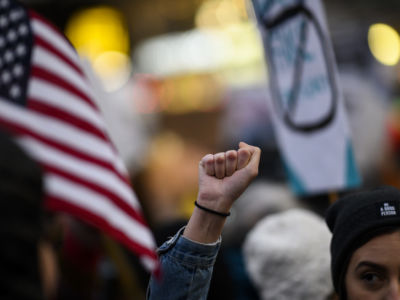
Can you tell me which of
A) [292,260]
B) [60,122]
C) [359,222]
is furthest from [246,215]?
[359,222]

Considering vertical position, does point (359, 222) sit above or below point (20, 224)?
below

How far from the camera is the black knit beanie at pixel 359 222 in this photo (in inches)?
79.3

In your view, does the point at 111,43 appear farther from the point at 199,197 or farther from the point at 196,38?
the point at 199,197

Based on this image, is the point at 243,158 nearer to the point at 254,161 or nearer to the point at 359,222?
the point at 254,161

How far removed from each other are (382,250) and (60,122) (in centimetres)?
132

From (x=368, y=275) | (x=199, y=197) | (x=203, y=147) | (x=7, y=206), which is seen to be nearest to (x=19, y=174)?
(x=7, y=206)

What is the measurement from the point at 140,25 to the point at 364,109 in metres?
10.5

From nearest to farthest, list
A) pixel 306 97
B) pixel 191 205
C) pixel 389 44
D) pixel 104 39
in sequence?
1. pixel 306 97
2. pixel 389 44
3. pixel 191 205
4. pixel 104 39

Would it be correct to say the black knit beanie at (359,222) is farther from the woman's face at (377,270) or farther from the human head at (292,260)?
the human head at (292,260)

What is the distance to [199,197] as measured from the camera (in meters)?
1.88

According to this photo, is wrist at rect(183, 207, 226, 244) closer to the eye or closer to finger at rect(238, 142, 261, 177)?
finger at rect(238, 142, 261, 177)

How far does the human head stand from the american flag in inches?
20.3

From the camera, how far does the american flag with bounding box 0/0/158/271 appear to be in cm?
232

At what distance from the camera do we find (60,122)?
2.49 meters
